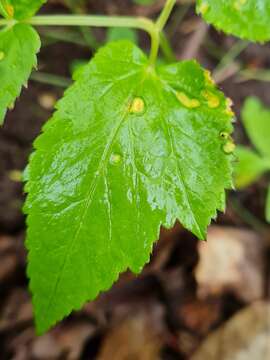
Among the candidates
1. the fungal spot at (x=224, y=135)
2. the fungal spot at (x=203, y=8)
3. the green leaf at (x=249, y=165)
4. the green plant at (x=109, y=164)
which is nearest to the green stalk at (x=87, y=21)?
the green plant at (x=109, y=164)

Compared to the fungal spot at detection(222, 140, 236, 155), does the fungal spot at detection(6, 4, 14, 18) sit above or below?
above

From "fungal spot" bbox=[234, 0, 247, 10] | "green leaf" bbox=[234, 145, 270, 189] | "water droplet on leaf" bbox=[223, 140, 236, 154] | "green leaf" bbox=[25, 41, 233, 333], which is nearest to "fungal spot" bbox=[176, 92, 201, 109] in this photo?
"green leaf" bbox=[25, 41, 233, 333]

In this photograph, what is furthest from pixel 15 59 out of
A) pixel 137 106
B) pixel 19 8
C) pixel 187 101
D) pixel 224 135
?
pixel 224 135

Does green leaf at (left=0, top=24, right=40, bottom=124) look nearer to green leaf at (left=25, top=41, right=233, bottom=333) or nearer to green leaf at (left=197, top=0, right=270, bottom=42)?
green leaf at (left=25, top=41, right=233, bottom=333)

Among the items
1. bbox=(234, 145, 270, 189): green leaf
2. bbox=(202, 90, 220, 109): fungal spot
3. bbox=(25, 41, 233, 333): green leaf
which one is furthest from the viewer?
bbox=(234, 145, 270, 189): green leaf

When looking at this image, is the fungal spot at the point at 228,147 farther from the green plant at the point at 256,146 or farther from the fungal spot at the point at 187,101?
the green plant at the point at 256,146

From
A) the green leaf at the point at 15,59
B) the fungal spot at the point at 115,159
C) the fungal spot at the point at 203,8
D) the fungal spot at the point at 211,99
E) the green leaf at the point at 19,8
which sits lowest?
the fungal spot at the point at 115,159

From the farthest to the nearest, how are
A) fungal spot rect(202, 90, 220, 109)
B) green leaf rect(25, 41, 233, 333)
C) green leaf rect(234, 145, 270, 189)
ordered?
green leaf rect(234, 145, 270, 189) < fungal spot rect(202, 90, 220, 109) < green leaf rect(25, 41, 233, 333)

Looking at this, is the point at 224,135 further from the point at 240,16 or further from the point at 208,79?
the point at 240,16

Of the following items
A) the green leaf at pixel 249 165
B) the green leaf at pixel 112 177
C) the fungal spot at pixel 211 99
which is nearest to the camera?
the green leaf at pixel 112 177
